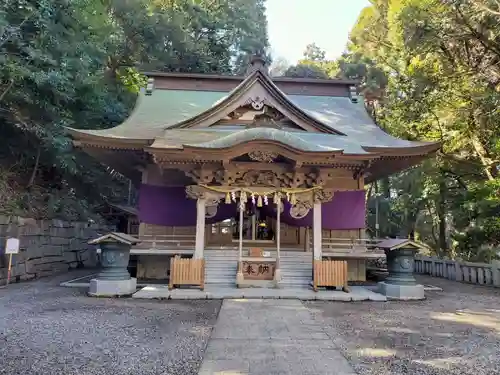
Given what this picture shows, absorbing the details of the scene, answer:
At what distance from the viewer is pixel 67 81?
10219mm

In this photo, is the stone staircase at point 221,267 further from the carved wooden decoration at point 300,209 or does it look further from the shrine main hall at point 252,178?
the carved wooden decoration at point 300,209

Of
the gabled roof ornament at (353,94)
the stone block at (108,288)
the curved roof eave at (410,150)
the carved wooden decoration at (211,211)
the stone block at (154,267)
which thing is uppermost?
the gabled roof ornament at (353,94)

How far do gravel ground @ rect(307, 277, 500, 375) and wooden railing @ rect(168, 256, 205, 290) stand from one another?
264 centimetres

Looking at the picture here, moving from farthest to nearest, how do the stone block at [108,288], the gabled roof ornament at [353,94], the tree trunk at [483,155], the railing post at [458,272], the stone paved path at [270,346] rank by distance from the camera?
1. the gabled roof ornament at [353,94]
2. the railing post at [458,272]
3. the tree trunk at [483,155]
4. the stone block at [108,288]
5. the stone paved path at [270,346]

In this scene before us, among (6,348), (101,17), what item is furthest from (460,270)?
(101,17)

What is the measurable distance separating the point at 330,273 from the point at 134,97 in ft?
51.8

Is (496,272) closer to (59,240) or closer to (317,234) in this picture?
(317,234)

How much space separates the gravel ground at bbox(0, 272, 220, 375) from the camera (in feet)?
11.9

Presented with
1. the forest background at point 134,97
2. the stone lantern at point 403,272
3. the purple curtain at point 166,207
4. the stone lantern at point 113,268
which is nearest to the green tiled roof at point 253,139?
the purple curtain at point 166,207

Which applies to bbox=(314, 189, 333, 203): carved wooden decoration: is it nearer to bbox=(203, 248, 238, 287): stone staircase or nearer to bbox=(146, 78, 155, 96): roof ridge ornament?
bbox=(203, 248, 238, 287): stone staircase

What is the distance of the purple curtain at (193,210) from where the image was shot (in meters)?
10.6

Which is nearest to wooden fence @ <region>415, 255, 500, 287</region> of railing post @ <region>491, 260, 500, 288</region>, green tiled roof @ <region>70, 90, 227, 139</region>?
railing post @ <region>491, 260, 500, 288</region>

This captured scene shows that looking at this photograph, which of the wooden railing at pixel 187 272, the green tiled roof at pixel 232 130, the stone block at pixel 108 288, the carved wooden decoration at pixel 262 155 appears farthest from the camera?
the carved wooden decoration at pixel 262 155

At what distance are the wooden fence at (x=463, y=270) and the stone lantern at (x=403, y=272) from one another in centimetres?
355
